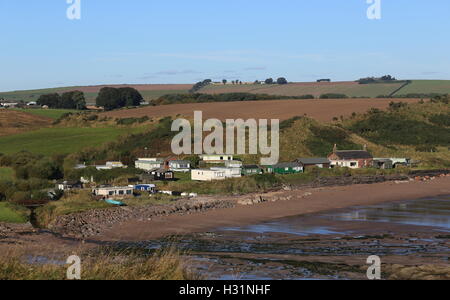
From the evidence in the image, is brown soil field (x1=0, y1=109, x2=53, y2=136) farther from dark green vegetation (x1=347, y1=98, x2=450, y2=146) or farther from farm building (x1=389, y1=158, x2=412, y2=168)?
farm building (x1=389, y1=158, x2=412, y2=168)

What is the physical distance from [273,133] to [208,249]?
168ft

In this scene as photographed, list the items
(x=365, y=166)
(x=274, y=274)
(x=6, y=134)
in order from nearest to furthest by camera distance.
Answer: (x=274, y=274) → (x=365, y=166) → (x=6, y=134)

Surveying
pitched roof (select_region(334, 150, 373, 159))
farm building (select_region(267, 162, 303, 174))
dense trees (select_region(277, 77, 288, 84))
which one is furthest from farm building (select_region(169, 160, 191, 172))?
dense trees (select_region(277, 77, 288, 84))

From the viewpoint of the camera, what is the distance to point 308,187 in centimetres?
5747

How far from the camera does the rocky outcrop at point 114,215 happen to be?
35.8 metres

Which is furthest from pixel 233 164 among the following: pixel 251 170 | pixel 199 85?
pixel 199 85

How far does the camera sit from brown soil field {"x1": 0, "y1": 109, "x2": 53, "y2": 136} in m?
99.0

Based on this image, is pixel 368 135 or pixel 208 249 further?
pixel 368 135

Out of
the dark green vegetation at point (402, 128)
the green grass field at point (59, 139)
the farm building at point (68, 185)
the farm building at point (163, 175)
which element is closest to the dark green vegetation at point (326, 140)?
the dark green vegetation at point (402, 128)

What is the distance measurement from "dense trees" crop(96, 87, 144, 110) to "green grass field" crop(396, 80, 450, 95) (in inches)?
2275

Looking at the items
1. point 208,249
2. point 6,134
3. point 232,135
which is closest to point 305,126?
point 232,135

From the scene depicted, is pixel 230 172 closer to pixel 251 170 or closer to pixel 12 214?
pixel 251 170
